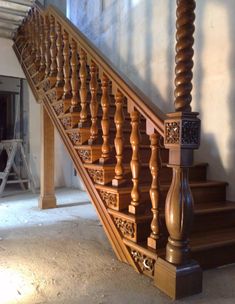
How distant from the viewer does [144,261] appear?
1784mm

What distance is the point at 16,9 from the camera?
13.1ft

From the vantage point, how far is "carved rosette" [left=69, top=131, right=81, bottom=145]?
255 centimetres

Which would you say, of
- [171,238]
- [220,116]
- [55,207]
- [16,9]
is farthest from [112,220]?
[16,9]

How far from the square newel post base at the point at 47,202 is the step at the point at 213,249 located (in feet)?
6.91

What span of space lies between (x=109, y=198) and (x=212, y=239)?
0.73 m

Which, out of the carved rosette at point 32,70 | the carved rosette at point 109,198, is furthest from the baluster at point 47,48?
the carved rosette at point 109,198

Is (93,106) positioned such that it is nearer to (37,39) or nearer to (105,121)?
(105,121)

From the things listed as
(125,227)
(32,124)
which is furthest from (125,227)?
(32,124)

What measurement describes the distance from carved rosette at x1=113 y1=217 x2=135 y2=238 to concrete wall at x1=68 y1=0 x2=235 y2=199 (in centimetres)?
109

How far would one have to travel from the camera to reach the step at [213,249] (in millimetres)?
1844

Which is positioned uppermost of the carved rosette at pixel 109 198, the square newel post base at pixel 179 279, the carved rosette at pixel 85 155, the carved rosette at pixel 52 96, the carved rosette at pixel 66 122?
the carved rosette at pixel 52 96

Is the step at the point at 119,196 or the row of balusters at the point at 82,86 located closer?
the row of balusters at the point at 82,86

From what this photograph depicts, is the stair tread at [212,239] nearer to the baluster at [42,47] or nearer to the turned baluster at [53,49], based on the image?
the turned baluster at [53,49]

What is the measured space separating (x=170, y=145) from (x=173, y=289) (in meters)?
0.73
